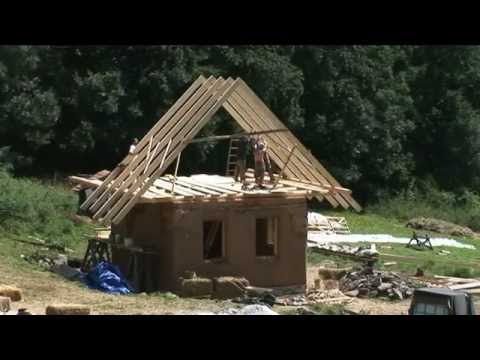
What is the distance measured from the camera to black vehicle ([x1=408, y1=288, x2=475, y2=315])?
13.4 m

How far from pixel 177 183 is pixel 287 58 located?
20277 millimetres

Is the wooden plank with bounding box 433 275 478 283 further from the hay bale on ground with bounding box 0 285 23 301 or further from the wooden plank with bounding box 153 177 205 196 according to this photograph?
the hay bale on ground with bounding box 0 285 23 301

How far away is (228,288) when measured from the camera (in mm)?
18391

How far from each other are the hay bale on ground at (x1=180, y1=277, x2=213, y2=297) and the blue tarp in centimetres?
112

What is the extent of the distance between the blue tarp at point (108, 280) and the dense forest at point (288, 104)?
1570 centimetres

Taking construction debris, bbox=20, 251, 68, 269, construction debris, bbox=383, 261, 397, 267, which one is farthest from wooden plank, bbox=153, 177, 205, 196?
construction debris, bbox=383, 261, 397, 267

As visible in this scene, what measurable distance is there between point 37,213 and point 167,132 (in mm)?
7761

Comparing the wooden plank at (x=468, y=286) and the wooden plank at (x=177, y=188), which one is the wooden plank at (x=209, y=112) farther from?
the wooden plank at (x=468, y=286)

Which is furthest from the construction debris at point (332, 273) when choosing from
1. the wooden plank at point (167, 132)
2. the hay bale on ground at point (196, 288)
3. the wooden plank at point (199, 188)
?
the wooden plank at point (167, 132)

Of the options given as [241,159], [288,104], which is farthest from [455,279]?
[288,104]

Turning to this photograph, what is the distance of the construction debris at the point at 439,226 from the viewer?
3588cm

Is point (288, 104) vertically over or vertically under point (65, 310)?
over

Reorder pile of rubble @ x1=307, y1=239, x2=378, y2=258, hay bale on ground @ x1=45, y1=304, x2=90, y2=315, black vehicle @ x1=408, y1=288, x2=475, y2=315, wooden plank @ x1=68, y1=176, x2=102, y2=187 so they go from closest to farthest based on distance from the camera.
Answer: hay bale on ground @ x1=45, y1=304, x2=90, y2=315, black vehicle @ x1=408, y1=288, x2=475, y2=315, wooden plank @ x1=68, y1=176, x2=102, y2=187, pile of rubble @ x1=307, y1=239, x2=378, y2=258

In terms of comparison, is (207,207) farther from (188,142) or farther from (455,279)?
(455,279)
